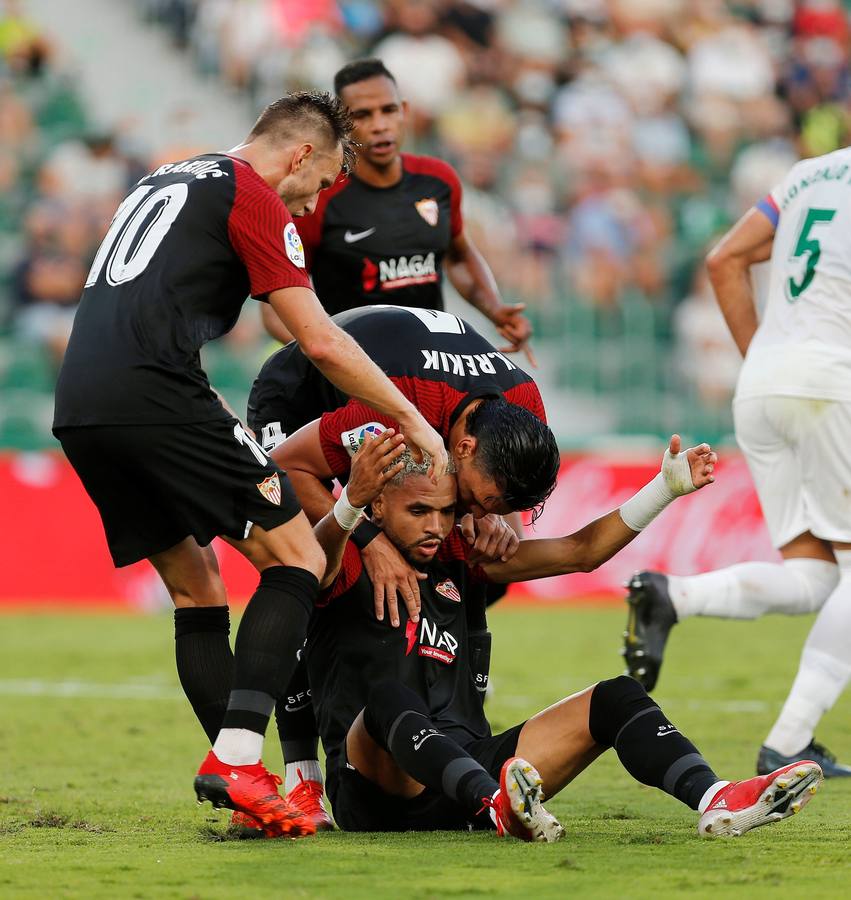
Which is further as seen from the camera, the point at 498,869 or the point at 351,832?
the point at 351,832

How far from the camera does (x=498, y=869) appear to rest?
3.46 m

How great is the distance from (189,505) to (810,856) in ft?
6.09

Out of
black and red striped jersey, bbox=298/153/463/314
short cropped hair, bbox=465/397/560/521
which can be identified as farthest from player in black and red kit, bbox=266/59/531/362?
short cropped hair, bbox=465/397/560/521

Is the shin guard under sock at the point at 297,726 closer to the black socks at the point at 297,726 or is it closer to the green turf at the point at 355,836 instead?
the black socks at the point at 297,726

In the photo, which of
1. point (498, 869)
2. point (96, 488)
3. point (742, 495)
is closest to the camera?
point (498, 869)

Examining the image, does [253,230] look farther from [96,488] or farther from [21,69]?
[21,69]

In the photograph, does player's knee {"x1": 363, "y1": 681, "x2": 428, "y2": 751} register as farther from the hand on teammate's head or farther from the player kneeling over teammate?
the hand on teammate's head

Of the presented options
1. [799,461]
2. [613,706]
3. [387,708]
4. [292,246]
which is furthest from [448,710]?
[799,461]

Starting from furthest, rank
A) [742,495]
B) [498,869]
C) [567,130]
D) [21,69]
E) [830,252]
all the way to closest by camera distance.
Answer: [567,130]
[21,69]
[742,495]
[830,252]
[498,869]

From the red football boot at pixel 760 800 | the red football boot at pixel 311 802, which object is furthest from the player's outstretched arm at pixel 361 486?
the red football boot at pixel 760 800

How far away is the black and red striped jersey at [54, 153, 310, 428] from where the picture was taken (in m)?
4.06

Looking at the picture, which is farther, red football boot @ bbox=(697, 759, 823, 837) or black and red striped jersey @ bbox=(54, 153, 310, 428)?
black and red striped jersey @ bbox=(54, 153, 310, 428)

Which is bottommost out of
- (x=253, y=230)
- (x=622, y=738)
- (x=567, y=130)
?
(x=622, y=738)

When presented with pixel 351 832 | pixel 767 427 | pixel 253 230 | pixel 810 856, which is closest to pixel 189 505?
pixel 253 230
